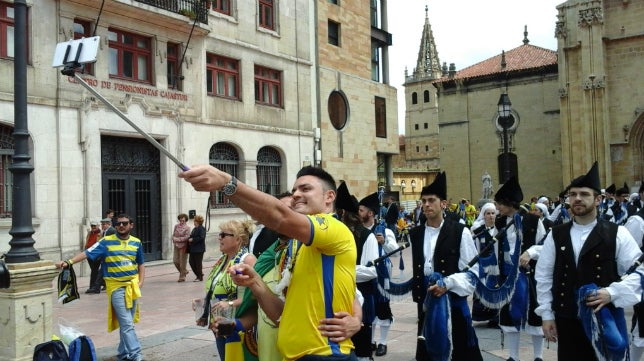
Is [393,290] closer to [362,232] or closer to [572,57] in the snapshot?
[362,232]

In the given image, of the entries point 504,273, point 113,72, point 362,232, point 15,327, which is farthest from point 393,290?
point 113,72

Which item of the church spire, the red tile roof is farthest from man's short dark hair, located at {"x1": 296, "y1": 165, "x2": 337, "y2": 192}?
the church spire

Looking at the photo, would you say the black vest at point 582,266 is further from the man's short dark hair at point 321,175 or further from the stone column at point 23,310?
the stone column at point 23,310

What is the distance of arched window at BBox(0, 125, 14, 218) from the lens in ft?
51.1

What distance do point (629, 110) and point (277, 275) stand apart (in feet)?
132

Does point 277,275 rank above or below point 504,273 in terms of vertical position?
above

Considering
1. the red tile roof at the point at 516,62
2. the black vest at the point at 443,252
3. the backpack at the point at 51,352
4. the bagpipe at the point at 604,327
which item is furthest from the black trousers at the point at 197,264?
the red tile roof at the point at 516,62

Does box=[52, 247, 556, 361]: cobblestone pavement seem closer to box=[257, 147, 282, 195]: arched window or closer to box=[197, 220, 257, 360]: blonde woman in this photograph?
box=[197, 220, 257, 360]: blonde woman

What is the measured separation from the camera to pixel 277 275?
3.57 meters

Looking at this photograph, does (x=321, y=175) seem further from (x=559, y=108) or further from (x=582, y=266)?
(x=559, y=108)

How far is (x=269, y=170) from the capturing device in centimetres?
2425

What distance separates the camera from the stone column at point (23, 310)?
6.85 metres

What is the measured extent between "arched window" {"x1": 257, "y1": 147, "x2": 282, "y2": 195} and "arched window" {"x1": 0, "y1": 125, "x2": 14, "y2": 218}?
9588 millimetres

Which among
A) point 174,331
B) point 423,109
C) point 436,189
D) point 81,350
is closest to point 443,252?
point 436,189
